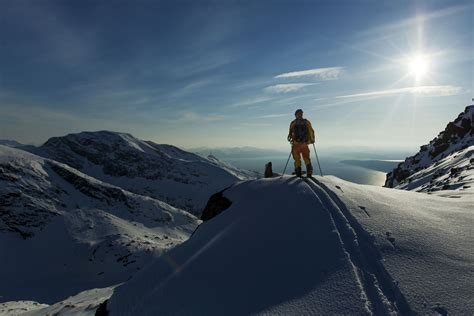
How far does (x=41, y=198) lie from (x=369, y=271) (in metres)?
102

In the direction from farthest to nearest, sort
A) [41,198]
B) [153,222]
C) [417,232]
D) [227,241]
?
[153,222] < [41,198] < [227,241] < [417,232]

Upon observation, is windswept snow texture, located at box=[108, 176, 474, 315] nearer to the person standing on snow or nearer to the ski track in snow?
the ski track in snow

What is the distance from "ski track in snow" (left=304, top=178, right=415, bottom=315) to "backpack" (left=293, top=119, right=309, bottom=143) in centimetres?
588

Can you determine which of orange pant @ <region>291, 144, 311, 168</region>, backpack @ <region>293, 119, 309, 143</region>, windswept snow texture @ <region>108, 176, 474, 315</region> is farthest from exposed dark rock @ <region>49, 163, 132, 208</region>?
windswept snow texture @ <region>108, 176, 474, 315</region>

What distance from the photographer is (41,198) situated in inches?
3268

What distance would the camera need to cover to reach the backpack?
14.0m

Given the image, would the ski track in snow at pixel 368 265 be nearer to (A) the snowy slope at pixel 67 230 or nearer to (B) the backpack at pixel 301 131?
(B) the backpack at pixel 301 131

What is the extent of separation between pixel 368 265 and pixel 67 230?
280ft

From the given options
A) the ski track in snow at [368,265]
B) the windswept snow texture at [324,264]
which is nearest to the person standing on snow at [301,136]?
the windswept snow texture at [324,264]

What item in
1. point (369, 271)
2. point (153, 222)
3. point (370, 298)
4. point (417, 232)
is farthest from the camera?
point (153, 222)

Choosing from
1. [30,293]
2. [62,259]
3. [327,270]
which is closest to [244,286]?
[327,270]

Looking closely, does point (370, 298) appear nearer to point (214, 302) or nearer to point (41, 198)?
point (214, 302)

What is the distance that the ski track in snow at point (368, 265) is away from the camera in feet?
15.0

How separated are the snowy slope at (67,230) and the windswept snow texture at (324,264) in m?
53.8
